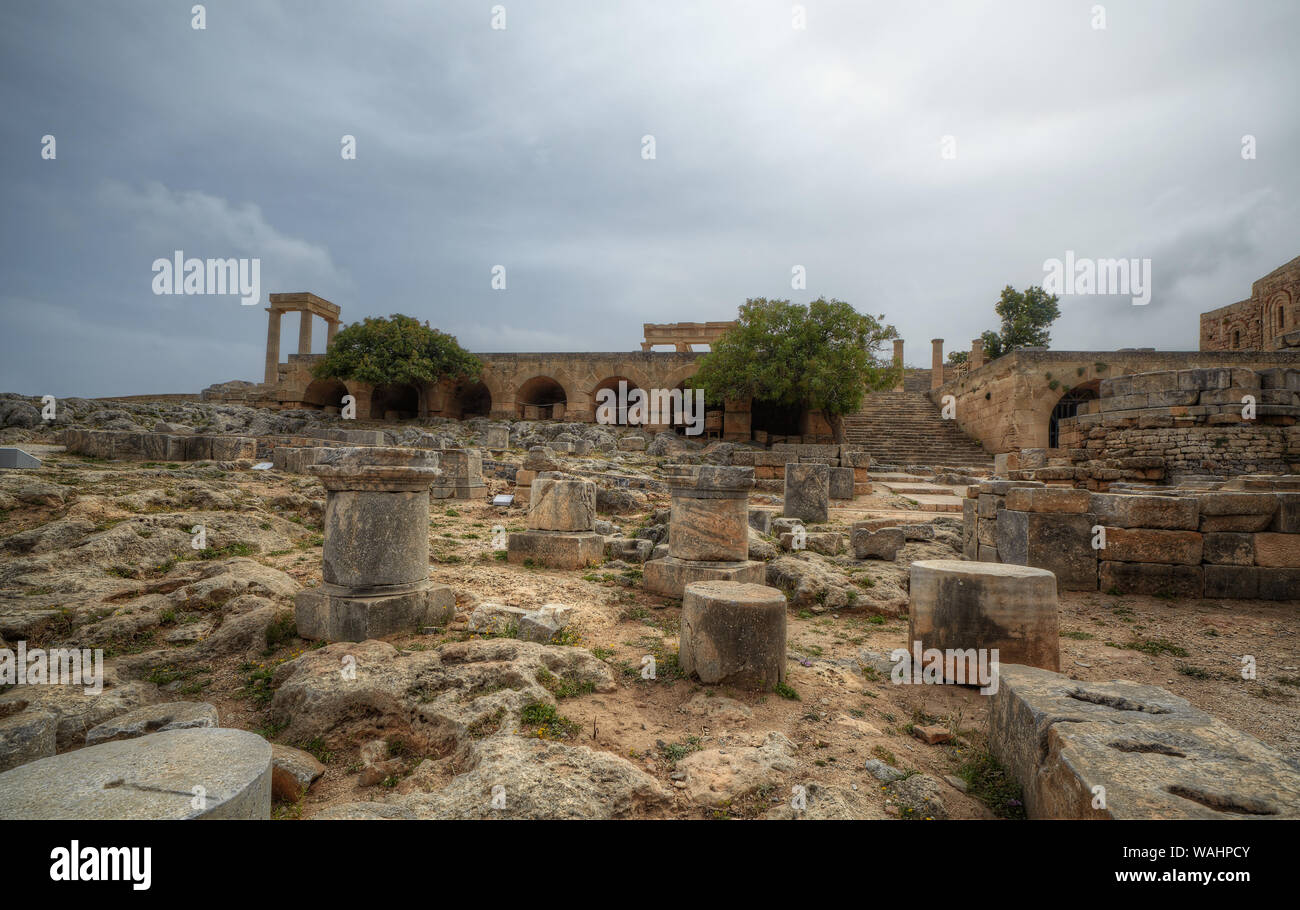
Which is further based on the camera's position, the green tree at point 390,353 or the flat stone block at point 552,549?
the green tree at point 390,353

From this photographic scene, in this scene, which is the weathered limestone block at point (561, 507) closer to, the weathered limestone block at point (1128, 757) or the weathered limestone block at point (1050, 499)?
the weathered limestone block at point (1050, 499)

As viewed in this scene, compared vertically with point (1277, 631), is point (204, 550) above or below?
above

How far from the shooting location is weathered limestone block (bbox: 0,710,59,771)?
2.83m

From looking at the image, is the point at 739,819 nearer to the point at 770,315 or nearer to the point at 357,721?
the point at 357,721

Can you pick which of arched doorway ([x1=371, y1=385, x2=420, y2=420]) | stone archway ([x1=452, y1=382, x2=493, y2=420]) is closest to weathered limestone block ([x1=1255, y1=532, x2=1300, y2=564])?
stone archway ([x1=452, y1=382, x2=493, y2=420])

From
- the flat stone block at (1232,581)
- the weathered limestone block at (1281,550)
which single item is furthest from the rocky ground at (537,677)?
the weathered limestone block at (1281,550)

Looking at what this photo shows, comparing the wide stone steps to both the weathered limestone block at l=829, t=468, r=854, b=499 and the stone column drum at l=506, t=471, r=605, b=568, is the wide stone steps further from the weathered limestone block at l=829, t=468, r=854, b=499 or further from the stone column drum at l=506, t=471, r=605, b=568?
the stone column drum at l=506, t=471, r=605, b=568

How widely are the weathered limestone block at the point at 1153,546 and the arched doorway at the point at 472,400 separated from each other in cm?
2736

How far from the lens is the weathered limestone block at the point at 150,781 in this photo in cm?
199

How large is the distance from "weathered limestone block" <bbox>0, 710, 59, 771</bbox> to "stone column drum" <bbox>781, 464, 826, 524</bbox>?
1073cm

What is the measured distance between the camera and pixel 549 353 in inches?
1107

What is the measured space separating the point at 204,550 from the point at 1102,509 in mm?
9996

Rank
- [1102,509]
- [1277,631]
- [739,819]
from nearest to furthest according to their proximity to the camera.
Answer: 1. [739,819]
2. [1277,631]
3. [1102,509]
